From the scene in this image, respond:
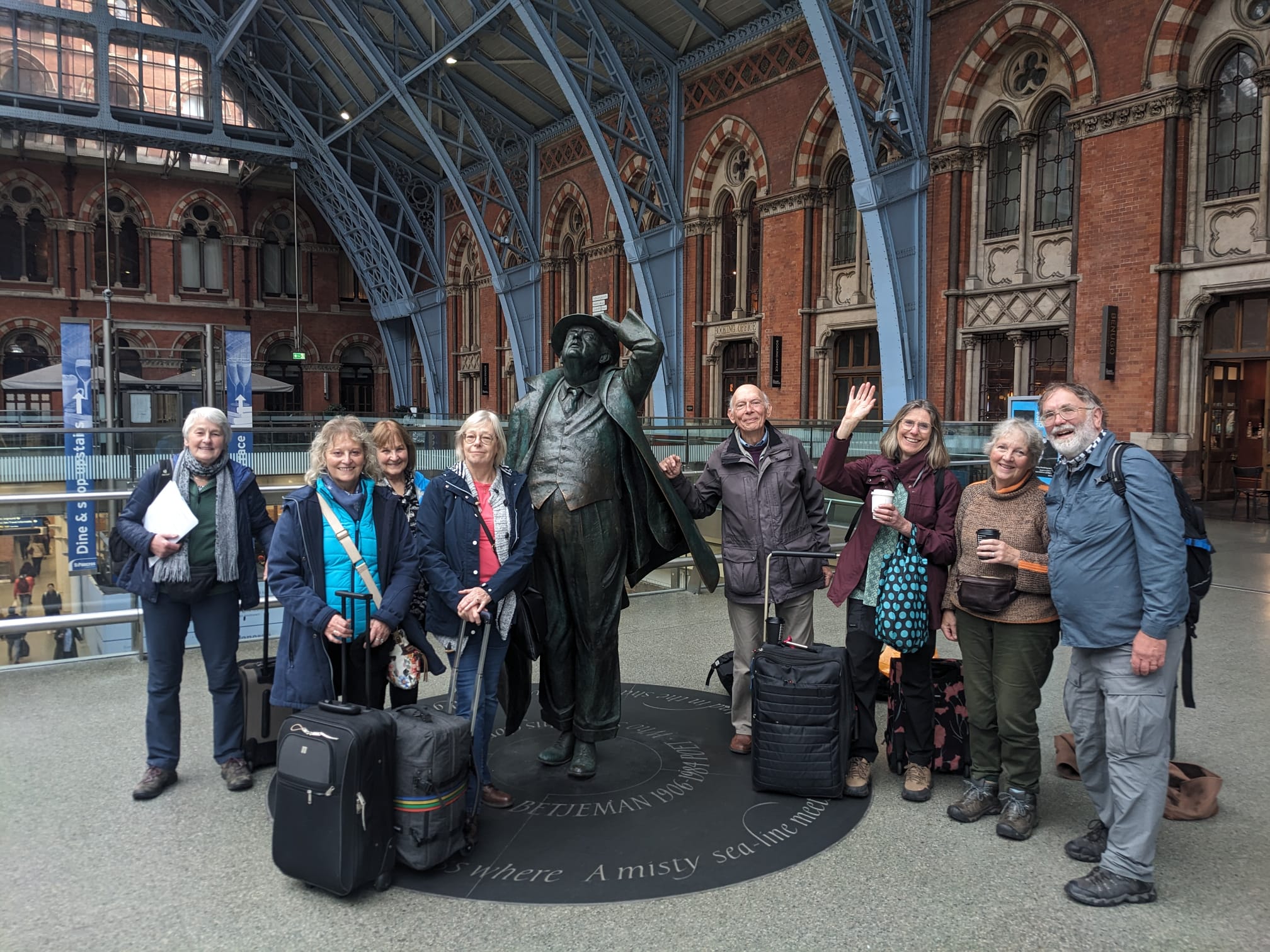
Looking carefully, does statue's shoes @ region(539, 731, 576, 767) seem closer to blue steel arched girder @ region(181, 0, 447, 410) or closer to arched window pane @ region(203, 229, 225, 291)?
blue steel arched girder @ region(181, 0, 447, 410)

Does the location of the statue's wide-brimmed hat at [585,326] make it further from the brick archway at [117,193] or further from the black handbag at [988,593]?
the brick archway at [117,193]

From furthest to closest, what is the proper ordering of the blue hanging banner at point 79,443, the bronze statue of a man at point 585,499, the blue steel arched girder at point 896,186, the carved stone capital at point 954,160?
the carved stone capital at point 954,160, the blue steel arched girder at point 896,186, the blue hanging banner at point 79,443, the bronze statue of a man at point 585,499

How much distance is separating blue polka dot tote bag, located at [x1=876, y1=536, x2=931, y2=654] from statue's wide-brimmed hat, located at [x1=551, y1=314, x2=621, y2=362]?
1530 mm

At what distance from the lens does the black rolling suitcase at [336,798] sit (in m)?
2.86

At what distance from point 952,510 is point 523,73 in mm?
21360

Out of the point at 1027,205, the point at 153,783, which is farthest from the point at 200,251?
the point at 153,783

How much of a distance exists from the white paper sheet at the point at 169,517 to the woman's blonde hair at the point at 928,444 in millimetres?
2838

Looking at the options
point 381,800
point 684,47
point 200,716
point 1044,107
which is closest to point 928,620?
point 381,800

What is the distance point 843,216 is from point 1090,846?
51.5 feet

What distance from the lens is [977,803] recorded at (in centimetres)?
356

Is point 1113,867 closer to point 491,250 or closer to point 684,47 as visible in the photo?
point 684,47

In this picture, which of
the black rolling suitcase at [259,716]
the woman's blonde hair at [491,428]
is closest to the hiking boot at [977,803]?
the woman's blonde hair at [491,428]

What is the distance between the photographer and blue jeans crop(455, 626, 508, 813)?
3.57 m

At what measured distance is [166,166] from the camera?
2956cm
